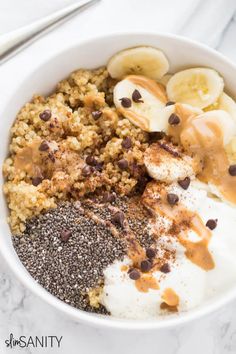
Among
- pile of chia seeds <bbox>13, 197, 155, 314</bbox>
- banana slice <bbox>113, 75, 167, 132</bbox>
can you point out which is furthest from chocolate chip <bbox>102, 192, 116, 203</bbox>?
banana slice <bbox>113, 75, 167, 132</bbox>

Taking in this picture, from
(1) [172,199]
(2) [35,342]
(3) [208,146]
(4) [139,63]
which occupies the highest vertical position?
(4) [139,63]

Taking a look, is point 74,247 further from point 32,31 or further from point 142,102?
point 32,31

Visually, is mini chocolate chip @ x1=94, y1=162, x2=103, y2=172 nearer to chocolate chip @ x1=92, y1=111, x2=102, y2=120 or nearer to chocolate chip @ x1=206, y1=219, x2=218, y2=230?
A: chocolate chip @ x1=92, y1=111, x2=102, y2=120

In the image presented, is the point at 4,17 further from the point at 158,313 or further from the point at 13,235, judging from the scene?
the point at 158,313

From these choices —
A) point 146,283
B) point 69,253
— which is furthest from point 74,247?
point 146,283

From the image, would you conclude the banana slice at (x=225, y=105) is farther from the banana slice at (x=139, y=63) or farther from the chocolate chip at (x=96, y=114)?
the chocolate chip at (x=96, y=114)

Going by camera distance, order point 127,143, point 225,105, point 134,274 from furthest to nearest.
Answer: point 225,105 < point 127,143 < point 134,274
